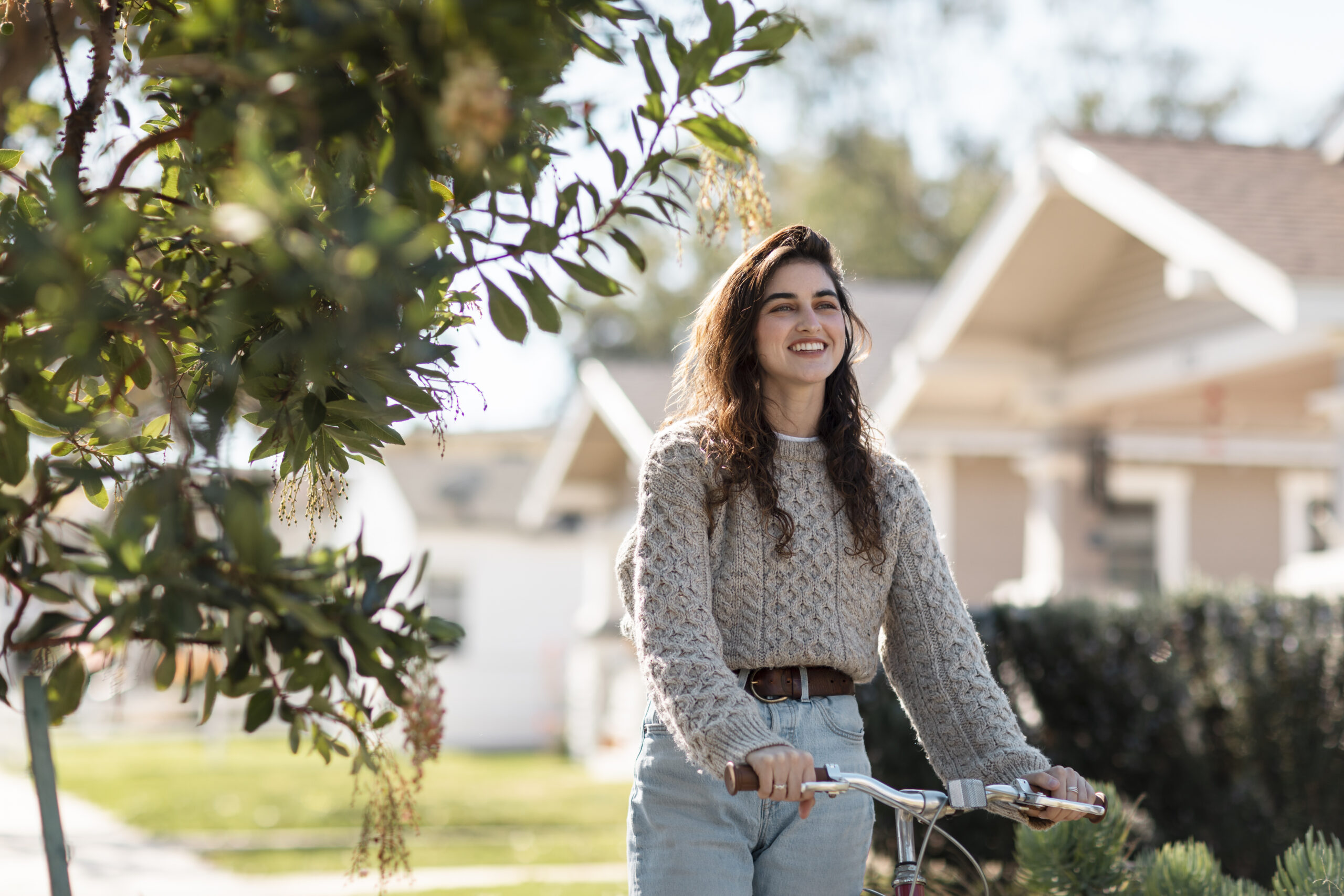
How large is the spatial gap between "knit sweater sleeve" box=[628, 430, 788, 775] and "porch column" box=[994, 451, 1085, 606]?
8.45 metres

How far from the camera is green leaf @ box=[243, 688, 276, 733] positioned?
2.23m

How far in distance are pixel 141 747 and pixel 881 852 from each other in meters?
17.9

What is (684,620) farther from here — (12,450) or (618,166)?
(12,450)

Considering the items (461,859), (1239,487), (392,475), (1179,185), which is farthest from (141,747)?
(1179,185)

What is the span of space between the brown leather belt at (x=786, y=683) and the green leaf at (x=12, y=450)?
1.34m

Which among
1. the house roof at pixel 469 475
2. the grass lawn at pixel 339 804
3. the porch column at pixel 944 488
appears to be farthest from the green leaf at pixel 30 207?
the house roof at pixel 469 475

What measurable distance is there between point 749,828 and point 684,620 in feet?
1.35

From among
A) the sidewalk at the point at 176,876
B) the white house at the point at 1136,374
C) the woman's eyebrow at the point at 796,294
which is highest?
the white house at the point at 1136,374

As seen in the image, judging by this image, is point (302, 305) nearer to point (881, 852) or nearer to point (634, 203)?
point (634, 203)

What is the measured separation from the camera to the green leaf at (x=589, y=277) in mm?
2273

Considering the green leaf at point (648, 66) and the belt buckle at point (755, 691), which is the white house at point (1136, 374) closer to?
the belt buckle at point (755, 691)

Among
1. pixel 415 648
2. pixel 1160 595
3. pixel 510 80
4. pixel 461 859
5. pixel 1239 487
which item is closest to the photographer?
pixel 510 80

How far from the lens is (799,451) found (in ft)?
9.27

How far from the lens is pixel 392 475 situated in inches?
973
